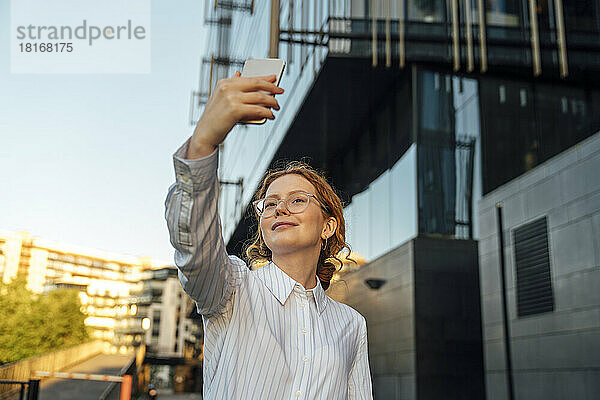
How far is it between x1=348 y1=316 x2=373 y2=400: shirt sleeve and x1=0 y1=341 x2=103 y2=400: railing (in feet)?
32.9

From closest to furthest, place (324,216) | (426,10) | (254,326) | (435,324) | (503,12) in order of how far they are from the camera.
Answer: (254,326)
(324,216)
(435,324)
(503,12)
(426,10)

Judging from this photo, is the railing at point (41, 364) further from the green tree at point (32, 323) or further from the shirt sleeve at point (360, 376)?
the shirt sleeve at point (360, 376)

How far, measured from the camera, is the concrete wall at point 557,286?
8.53 metres

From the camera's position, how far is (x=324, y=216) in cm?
227

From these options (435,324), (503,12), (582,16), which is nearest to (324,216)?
(435,324)

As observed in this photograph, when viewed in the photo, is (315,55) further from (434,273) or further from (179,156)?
(179,156)

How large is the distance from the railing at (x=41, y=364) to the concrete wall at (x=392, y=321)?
6.56 meters

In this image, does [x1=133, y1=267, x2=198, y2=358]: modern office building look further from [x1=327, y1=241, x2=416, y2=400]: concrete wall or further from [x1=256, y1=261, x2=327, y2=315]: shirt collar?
[x1=256, y1=261, x2=327, y2=315]: shirt collar

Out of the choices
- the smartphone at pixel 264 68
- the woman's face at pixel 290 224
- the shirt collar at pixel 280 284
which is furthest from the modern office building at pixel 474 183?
the smartphone at pixel 264 68

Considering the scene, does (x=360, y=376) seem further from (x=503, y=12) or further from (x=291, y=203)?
(x=503, y=12)

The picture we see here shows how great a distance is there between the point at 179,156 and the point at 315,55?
11.1 m

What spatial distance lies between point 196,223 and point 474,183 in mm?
10113

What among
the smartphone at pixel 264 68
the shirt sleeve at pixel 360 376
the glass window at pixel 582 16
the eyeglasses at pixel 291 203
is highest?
the glass window at pixel 582 16

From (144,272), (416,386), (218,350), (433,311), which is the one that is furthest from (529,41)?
(144,272)
